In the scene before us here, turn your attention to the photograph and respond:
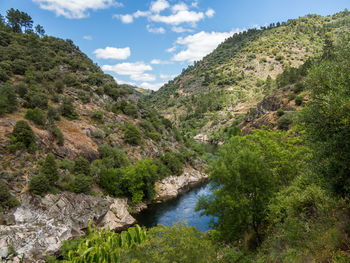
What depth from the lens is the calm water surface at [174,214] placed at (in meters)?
31.9

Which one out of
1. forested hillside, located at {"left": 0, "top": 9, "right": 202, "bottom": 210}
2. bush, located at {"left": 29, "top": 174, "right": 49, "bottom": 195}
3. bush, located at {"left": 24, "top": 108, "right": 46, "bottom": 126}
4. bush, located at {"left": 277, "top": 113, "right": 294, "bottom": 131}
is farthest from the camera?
bush, located at {"left": 277, "top": 113, "right": 294, "bottom": 131}

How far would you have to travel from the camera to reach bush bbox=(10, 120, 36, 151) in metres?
27.6

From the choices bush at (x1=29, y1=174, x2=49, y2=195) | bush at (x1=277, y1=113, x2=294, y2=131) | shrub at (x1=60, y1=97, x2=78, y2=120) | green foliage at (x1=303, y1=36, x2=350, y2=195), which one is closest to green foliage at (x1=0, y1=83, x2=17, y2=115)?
shrub at (x1=60, y1=97, x2=78, y2=120)

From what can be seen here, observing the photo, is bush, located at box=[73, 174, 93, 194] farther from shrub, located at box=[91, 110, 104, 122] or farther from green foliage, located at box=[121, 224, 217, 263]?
shrub, located at box=[91, 110, 104, 122]

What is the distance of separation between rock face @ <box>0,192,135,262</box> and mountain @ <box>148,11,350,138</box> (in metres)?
80.9

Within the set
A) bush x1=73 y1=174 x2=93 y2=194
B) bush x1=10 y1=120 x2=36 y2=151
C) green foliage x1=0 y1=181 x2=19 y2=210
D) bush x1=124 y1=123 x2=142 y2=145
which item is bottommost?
bush x1=73 y1=174 x2=93 y2=194

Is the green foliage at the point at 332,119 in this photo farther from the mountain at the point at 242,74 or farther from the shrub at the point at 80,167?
the mountain at the point at 242,74

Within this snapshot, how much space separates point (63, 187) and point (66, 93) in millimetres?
28404

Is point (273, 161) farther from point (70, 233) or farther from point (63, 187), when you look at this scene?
point (63, 187)

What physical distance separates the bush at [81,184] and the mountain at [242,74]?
80612mm

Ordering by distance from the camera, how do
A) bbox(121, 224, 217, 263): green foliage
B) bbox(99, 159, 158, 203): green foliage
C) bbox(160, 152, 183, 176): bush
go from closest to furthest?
bbox(121, 224, 217, 263): green foliage < bbox(99, 159, 158, 203): green foliage < bbox(160, 152, 183, 176): bush

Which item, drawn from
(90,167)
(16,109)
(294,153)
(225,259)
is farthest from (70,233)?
(294,153)

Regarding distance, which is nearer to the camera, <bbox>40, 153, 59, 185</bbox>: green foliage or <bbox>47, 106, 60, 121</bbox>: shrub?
<bbox>40, 153, 59, 185</bbox>: green foliage

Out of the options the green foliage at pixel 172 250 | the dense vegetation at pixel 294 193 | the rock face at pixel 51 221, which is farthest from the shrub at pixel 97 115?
the green foliage at pixel 172 250
